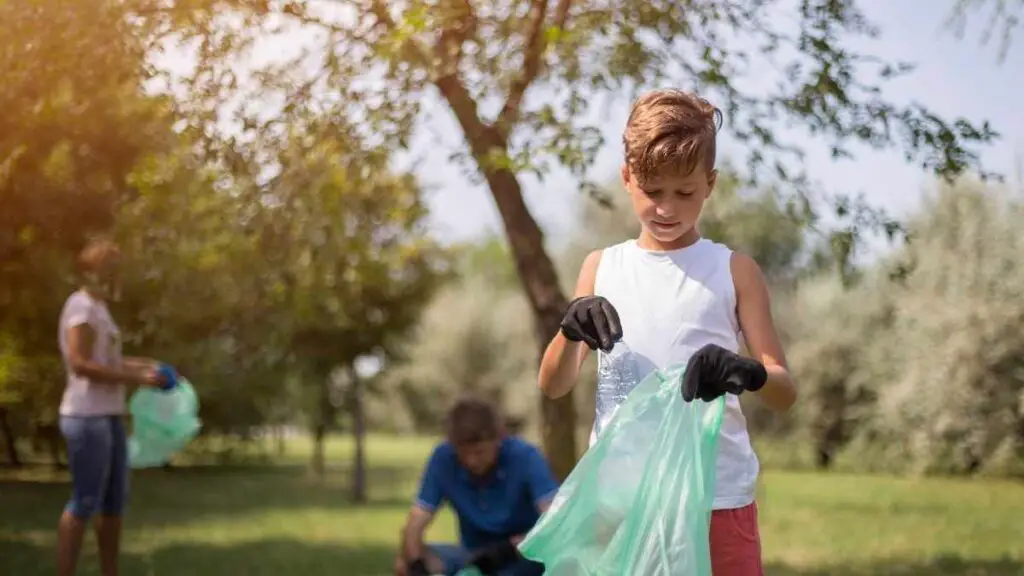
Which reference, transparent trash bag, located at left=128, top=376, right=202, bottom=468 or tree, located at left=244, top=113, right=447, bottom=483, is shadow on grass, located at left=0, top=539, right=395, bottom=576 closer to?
transparent trash bag, located at left=128, top=376, right=202, bottom=468

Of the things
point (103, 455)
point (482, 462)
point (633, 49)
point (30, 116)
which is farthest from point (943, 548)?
point (30, 116)

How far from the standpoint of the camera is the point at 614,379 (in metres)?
2.81

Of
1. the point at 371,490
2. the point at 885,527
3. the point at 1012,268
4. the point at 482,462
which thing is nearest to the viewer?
the point at 482,462

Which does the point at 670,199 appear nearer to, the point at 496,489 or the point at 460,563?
the point at 496,489

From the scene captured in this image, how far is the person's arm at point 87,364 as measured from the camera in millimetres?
6070

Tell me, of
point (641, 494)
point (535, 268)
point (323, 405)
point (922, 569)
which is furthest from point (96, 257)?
point (323, 405)

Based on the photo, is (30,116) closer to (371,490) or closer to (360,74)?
(360,74)

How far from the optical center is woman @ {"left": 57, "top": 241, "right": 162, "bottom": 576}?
6113mm

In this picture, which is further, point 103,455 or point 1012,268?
point 1012,268

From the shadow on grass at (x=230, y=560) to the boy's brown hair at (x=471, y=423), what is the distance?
383cm

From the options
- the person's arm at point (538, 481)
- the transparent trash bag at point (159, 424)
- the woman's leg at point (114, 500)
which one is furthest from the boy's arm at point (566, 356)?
the transparent trash bag at point (159, 424)

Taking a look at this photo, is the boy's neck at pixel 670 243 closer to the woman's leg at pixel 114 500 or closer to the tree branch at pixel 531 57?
the tree branch at pixel 531 57

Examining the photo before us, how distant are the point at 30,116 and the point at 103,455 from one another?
175 cm

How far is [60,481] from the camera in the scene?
18.0 metres
